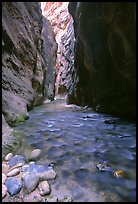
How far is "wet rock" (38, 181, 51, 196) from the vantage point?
2172 millimetres

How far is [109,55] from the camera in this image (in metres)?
7.64

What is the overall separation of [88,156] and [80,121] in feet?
9.61

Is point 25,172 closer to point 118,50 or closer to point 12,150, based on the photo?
point 12,150

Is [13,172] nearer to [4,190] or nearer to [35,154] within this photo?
[4,190]

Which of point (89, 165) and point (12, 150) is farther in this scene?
point (12, 150)

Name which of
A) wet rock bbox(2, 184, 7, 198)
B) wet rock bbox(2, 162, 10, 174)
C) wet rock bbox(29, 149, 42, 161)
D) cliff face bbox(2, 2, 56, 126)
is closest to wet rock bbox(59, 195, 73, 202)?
wet rock bbox(2, 184, 7, 198)

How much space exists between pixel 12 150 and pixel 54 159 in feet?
2.73

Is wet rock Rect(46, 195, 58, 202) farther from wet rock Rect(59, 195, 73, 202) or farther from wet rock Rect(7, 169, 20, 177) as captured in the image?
wet rock Rect(7, 169, 20, 177)

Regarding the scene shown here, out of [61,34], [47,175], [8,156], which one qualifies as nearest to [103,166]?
[47,175]

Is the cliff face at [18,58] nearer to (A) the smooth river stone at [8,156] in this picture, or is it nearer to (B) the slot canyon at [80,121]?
(B) the slot canyon at [80,121]

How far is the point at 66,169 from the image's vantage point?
2.73 m

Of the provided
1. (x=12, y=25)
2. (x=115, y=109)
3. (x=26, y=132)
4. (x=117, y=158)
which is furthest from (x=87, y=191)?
(x=12, y=25)

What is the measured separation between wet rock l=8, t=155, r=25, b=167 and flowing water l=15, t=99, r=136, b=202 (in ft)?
0.87

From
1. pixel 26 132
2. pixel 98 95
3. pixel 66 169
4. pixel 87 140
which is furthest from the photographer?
pixel 98 95
